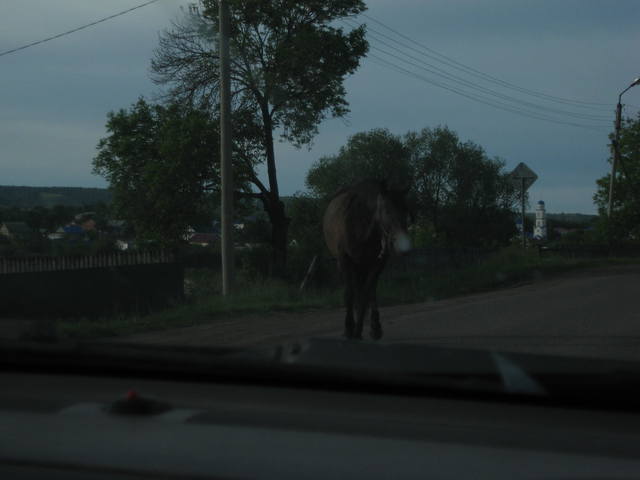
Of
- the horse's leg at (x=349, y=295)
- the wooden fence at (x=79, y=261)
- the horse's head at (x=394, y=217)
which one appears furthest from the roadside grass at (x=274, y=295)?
the horse's head at (x=394, y=217)

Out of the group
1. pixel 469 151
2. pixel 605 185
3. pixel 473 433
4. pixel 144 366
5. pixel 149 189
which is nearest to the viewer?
pixel 473 433

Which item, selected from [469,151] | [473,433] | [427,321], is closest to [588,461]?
[473,433]

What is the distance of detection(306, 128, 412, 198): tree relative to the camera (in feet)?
166

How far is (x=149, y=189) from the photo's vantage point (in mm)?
24641

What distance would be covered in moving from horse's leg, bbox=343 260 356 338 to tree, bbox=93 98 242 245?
1551 cm

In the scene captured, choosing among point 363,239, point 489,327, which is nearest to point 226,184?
point 363,239

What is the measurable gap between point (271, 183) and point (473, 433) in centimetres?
2463

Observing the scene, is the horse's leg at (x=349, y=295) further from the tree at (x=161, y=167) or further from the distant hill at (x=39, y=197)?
the tree at (x=161, y=167)

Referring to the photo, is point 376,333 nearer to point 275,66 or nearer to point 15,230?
point 15,230

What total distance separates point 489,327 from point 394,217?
2262mm

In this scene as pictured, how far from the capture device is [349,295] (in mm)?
7789

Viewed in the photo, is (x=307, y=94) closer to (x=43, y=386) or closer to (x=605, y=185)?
(x=43, y=386)

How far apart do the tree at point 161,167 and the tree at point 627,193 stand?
22.8 meters

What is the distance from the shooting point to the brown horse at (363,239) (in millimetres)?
7336
